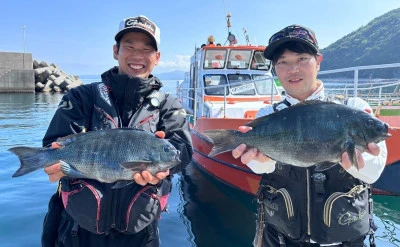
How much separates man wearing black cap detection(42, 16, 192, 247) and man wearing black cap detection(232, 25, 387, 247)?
680 mm

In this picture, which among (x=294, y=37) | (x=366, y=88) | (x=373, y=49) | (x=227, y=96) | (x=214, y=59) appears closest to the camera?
(x=294, y=37)

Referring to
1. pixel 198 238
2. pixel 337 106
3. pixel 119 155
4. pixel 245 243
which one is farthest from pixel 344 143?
pixel 198 238

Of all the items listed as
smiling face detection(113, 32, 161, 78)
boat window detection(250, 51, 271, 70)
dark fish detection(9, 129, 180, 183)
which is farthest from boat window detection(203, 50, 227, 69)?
dark fish detection(9, 129, 180, 183)

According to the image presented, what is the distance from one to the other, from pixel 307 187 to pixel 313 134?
0.42 meters

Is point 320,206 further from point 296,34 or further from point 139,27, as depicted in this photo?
point 139,27

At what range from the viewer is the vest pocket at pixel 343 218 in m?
2.33

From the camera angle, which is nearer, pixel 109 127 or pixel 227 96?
pixel 109 127

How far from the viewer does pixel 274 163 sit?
8.34 ft

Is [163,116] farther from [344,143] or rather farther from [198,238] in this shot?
[198,238]

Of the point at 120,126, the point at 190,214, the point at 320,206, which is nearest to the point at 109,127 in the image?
the point at 120,126

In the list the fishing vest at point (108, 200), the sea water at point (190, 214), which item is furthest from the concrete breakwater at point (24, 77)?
the fishing vest at point (108, 200)

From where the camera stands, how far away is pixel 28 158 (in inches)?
86.9

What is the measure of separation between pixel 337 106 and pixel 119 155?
1604 mm

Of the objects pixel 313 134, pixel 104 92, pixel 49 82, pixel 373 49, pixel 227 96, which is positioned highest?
pixel 373 49
